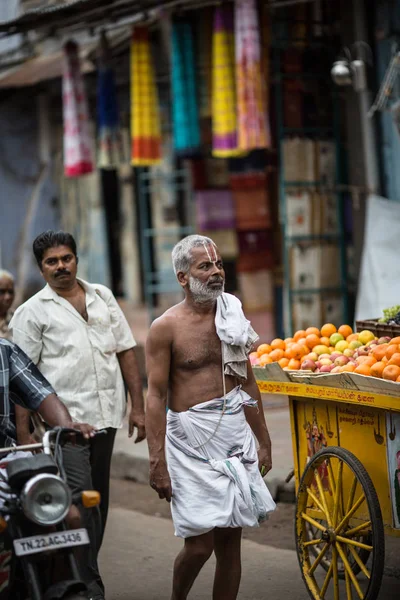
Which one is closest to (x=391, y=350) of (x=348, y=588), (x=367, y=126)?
(x=348, y=588)

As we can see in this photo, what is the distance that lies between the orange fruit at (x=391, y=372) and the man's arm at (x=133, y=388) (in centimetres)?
134

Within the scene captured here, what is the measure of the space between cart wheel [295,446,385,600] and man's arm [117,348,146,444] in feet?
2.98

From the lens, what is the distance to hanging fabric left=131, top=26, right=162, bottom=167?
10578 millimetres

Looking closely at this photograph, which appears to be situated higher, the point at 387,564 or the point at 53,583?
the point at 53,583

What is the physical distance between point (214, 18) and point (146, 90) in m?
1.09

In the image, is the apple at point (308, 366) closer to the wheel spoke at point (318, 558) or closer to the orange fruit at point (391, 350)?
the orange fruit at point (391, 350)

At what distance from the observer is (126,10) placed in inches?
408

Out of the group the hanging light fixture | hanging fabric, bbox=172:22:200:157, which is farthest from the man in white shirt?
hanging fabric, bbox=172:22:200:157

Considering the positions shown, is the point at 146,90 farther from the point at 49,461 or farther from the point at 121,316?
the point at 49,461

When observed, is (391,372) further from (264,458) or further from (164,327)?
(164,327)

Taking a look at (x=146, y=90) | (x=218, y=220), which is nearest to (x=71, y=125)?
(x=146, y=90)

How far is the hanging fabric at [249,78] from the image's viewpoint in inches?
366

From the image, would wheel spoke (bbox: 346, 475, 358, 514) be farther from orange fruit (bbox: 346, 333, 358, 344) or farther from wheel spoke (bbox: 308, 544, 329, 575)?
orange fruit (bbox: 346, 333, 358, 344)

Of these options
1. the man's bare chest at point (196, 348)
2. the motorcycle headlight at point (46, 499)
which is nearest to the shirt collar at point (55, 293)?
the man's bare chest at point (196, 348)
